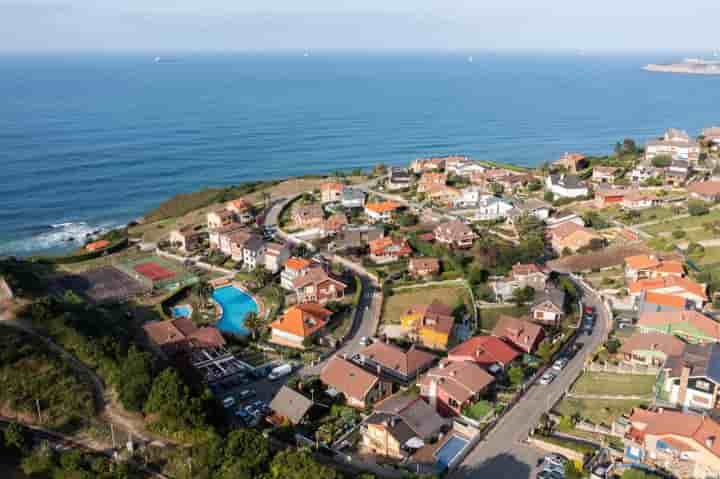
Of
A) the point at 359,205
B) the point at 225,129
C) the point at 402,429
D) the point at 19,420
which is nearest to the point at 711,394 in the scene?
the point at 402,429

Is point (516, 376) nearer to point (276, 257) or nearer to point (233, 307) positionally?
point (233, 307)

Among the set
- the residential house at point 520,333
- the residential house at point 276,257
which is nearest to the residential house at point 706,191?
the residential house at point 520,333

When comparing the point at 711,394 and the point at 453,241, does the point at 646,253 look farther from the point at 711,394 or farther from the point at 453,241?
the point at 711,394

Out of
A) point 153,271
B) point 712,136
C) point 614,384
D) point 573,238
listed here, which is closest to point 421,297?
point 614,384

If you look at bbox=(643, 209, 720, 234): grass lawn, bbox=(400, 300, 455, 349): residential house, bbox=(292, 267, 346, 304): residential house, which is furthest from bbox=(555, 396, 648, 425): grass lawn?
bbox=(643, 209, 720, 234): grass lawn

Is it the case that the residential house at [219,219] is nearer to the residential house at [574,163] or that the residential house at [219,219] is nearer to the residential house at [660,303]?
the residential house at [660,303]

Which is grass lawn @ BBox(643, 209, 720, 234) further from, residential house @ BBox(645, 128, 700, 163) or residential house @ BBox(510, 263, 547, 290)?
residential house @ BBox(645, 128, 700, 163)
